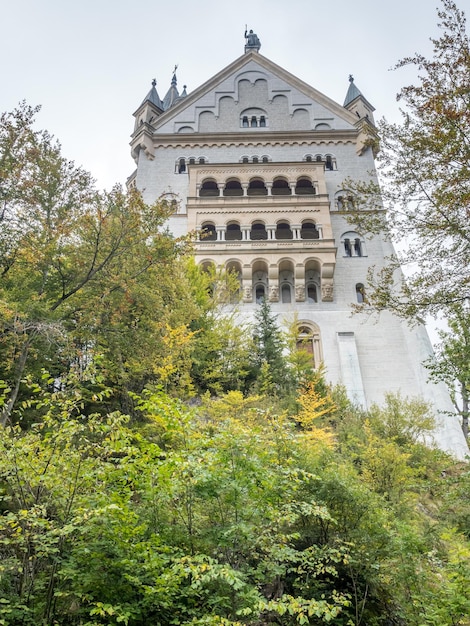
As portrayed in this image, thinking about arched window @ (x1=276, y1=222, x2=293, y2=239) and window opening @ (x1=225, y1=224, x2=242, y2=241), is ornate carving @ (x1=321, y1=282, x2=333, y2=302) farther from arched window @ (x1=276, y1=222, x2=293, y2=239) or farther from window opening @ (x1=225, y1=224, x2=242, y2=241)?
window opening @ (x1=225, y1=224, x2=242, y2=241)

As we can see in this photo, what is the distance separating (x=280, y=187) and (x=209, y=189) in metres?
4.59

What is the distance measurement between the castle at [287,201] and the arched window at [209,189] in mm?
101

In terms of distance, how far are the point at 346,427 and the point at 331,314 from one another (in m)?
10.7

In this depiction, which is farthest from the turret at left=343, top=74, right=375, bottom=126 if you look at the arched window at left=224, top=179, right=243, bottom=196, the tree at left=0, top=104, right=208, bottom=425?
the tree at left=0, top=104, right=208, bottom=425

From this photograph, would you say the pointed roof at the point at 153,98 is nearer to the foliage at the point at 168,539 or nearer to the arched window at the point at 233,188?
the arched window at the point at 233,188

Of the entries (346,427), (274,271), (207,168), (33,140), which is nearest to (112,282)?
(33,140)

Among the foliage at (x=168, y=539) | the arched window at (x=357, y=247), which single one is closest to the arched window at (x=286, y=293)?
the arched window at (x=357, y=247)

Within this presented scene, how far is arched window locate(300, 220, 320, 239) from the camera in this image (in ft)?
96.4

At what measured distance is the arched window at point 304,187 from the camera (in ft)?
103

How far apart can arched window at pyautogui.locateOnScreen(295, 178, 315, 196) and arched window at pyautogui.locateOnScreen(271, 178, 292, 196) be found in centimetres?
58

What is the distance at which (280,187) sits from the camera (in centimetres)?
3209

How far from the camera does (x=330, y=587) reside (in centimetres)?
876

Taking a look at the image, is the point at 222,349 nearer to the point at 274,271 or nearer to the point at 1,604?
the point at 274,271

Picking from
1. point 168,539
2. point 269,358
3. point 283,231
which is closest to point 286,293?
point 283,231
